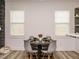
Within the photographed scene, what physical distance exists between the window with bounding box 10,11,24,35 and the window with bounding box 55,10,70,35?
2121 millimetres

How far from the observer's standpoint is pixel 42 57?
884cm

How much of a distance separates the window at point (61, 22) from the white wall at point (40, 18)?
0.30 meters

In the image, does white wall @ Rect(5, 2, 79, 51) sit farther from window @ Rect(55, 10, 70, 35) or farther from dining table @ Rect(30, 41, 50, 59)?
dining table @ Rect(30, 41, 50, 59)

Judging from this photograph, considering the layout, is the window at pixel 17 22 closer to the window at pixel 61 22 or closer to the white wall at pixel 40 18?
the white wall at pixel 40 18

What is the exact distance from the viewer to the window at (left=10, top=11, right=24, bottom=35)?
11.5m

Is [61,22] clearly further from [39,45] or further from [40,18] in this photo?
[39,45]

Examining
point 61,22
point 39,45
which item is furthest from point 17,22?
point 39,45

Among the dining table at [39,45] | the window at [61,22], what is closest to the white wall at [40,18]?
the window at [61,22]

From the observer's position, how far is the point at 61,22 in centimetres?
1162

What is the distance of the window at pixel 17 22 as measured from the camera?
1154 cm

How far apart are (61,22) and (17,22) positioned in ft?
8.82

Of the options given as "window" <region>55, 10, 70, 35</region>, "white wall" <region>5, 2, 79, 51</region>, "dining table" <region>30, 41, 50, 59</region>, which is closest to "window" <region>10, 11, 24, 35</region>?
"white wall" <region>5, 2, 79, 51</region>

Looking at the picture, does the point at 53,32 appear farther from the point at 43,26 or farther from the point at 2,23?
the point at 2,23

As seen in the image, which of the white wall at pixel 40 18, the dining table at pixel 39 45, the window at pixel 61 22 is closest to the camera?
the dining table at pixel 39 45
